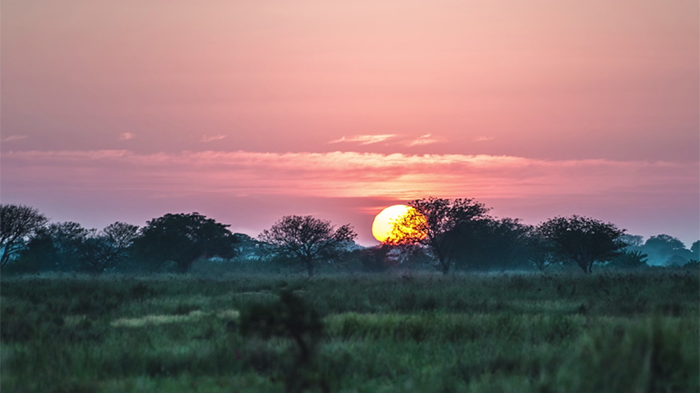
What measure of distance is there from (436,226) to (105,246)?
34129 mm

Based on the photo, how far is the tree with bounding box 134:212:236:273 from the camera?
64375 millimetres

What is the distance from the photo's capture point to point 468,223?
6256 cm

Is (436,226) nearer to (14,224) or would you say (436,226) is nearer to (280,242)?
(280,242)

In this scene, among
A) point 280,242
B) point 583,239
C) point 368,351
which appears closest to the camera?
point 368,351

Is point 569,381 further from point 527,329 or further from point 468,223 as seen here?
point 468,223

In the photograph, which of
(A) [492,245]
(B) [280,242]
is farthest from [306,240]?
(A) [492,245]

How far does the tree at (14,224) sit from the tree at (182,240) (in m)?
9.92

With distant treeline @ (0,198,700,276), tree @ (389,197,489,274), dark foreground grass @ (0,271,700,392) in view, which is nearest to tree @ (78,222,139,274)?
distant treeline @ (0,198,700,276)

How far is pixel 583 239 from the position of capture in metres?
56.0

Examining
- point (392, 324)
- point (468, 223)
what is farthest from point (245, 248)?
point (392, 324)

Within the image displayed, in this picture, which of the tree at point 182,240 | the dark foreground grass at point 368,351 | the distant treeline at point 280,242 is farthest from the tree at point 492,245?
the dark foreground grass at point 368,351

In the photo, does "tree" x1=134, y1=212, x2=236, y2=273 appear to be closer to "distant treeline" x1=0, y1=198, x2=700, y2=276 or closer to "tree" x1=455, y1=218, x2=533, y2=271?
"distant treeline" x1=0, y1=198, x2=700, y2=276

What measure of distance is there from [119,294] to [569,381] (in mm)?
22926

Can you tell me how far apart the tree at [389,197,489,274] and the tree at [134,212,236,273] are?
18714 mm
